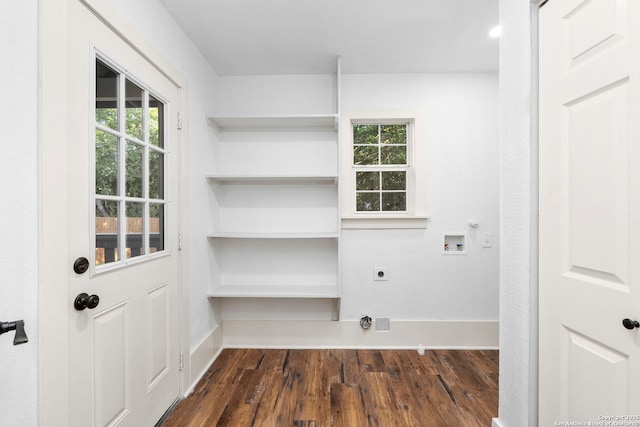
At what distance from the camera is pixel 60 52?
3.76ft

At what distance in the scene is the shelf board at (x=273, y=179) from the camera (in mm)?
2568

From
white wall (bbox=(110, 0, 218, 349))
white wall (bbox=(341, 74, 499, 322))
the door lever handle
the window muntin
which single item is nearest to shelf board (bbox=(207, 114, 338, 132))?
white wall (bbox=(110, 0, 218, 349))

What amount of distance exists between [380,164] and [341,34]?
1167 mm

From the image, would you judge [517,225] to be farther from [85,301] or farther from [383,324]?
[85,301]

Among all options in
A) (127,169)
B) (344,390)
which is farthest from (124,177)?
(344,390)

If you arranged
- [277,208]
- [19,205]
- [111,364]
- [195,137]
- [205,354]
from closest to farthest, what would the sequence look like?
1. [19,205]
2. [111,364]
3. [195,137]
4. [205,354]
5. [277,208]

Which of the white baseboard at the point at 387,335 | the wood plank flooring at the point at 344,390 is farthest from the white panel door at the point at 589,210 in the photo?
the white baseboard at the point at 387,335

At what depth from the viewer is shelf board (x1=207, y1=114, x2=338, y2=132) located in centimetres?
259

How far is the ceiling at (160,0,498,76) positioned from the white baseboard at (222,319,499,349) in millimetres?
2283

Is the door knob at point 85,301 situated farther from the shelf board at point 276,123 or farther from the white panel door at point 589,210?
the white panel door at point 589,210

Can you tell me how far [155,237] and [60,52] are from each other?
1.01 meters

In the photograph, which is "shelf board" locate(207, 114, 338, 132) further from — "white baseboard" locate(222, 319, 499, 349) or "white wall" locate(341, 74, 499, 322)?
"white baseboard" locate(222, 319, 499, 349)

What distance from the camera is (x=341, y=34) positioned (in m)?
2.23

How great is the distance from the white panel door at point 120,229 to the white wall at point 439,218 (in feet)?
4.62
